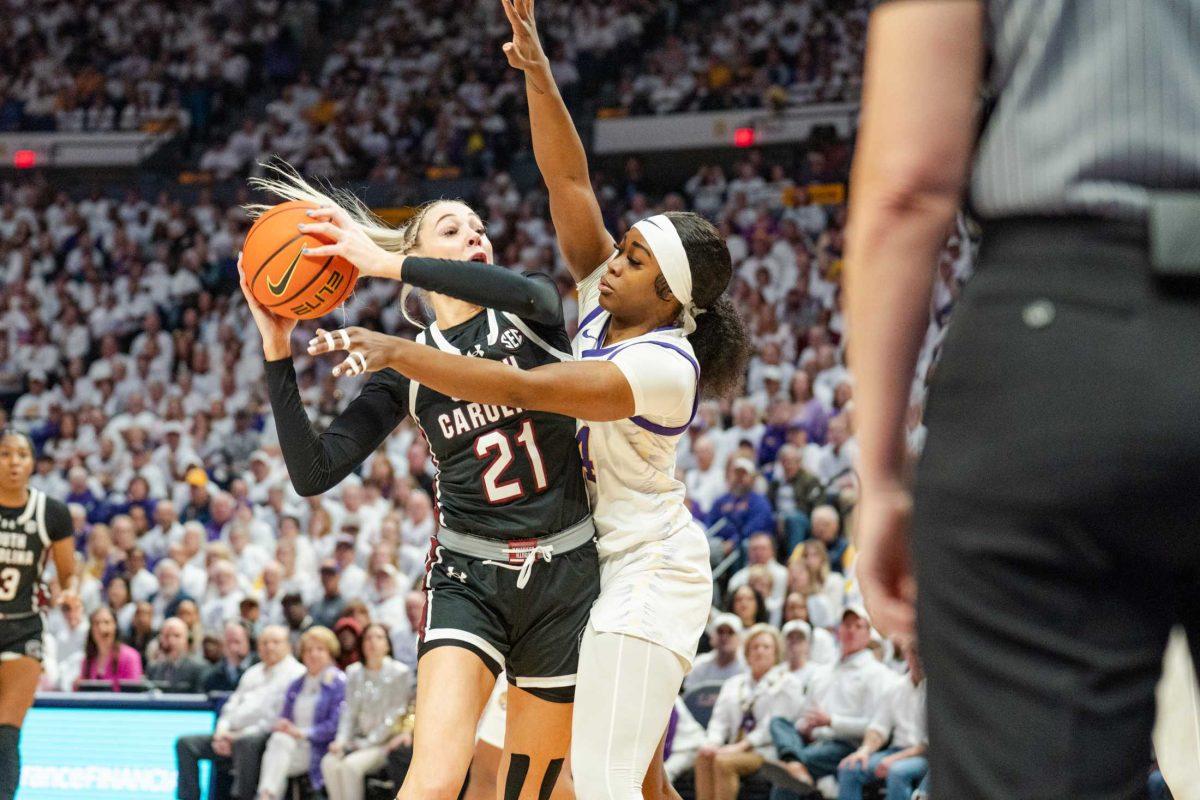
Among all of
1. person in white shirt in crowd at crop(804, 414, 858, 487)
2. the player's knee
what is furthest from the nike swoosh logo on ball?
person in white shirt in crowd at crop(804, 414, 858, 487)

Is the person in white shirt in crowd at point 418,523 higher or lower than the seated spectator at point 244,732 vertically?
higher

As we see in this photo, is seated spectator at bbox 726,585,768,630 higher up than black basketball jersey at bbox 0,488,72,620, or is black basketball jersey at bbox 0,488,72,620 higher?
black basketball jersey at bbox 0,488,72,620

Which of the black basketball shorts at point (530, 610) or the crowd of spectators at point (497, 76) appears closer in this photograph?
the black basketball shorts at point (530, 610)

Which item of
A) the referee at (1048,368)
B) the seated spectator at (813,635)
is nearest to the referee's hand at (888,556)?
the referee at (1048,368)

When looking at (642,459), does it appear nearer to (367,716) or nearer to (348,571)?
(367,716)

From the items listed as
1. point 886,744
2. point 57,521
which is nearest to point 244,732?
point 57,521

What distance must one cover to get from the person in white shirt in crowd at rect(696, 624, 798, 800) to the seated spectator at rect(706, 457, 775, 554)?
6.74 feet

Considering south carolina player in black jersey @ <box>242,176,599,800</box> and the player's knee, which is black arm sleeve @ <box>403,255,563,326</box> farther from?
the player's knee

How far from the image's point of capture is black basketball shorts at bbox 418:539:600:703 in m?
4.11

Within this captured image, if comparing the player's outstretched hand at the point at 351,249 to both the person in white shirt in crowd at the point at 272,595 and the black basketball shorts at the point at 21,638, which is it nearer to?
the black basketball shorts at the point at 21,638

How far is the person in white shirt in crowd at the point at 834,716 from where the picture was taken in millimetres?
8680

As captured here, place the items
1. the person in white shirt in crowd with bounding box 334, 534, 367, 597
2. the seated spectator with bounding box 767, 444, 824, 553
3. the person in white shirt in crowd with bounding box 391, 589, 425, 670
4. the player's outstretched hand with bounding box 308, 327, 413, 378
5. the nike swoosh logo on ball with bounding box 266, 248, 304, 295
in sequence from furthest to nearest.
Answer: the person in white shirt in crowd with bounding box 334, 534, 367, 597 → the seated spectator with bounding box 767, 444, 824, 553 → the person in white shirt in crowd with bounding box 391, 589, 425, 670 → the nike swoosh logo on ball with bounding box 266, 248, 304, 295 → the player's outstretched hand with bounding box 308, 327, 413, 378

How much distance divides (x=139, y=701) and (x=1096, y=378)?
9.16 m

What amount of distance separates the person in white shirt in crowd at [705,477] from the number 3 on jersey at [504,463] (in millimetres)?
7930
